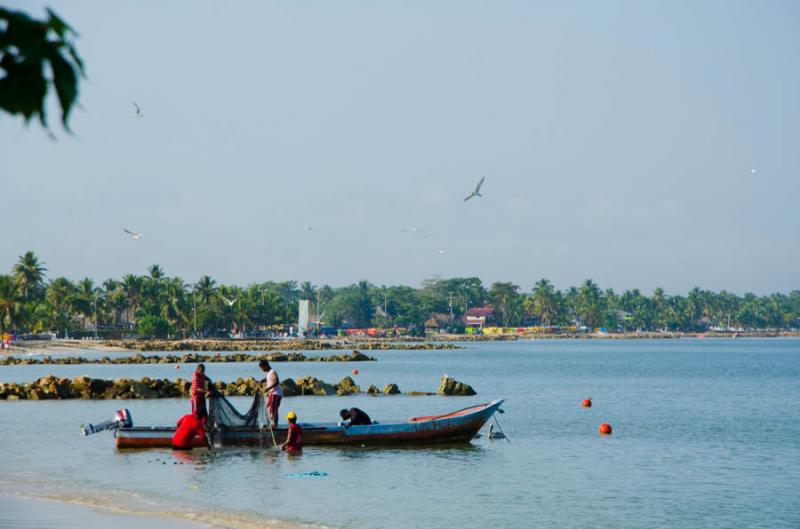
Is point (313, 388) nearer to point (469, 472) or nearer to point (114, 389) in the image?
point (114, 389)

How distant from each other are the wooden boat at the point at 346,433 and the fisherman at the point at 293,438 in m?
0.29

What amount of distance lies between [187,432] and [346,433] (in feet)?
16.0

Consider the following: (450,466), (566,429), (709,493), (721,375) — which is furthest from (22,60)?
(721,375)

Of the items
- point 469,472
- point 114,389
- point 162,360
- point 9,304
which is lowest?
point 469,472

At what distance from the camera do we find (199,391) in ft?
96.0

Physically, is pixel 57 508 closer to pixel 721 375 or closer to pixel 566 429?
pixel 566 429

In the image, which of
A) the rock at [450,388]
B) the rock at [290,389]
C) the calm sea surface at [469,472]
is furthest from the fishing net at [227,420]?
the rock at [450,388]

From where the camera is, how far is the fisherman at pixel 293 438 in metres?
31.2

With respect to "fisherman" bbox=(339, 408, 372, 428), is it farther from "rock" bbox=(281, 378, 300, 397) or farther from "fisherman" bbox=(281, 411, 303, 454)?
"rock" bbox=(281, 378, 300, 397)

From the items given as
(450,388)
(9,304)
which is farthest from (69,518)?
(9,304)

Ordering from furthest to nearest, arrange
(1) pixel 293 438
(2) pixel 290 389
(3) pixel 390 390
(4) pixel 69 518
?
(3) pixel 390 390 → (2) pixel 290 389 → (1) pixel 293 438 → (4) pixel 69 518

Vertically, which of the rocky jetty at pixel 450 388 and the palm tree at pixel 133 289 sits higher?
the palm tree at pixel 133 289

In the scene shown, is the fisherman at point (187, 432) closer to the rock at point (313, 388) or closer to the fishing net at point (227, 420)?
the fishing net at point (227, 420)

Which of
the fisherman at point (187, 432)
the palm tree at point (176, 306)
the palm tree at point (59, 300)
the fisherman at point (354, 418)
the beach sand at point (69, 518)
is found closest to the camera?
the beach sand at point (69, 518)
